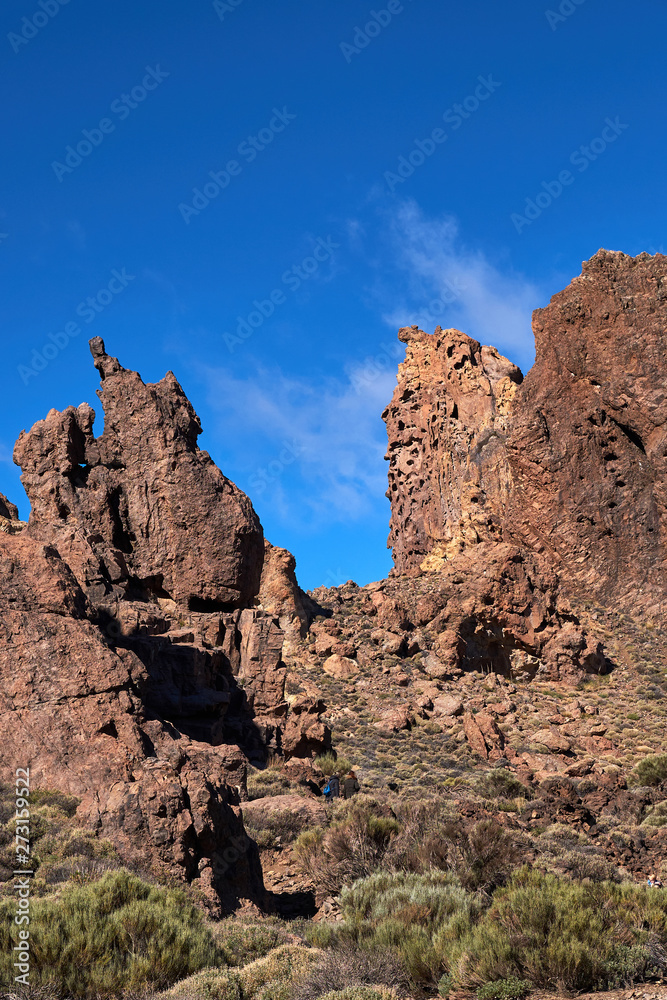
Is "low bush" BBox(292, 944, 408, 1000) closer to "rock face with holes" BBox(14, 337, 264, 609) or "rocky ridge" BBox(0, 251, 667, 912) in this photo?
"rocky ridge" BBox(0, 251, 667, 912)

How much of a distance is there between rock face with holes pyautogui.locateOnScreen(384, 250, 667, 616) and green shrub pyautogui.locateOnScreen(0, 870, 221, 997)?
1330 inches

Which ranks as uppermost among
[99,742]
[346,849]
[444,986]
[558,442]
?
[558,442]

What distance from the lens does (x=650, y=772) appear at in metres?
A: 23.8

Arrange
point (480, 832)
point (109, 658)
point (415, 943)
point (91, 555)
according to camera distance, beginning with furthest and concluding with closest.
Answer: point (91, 555), point (109, 658), point (480, 832), point (415, 943)

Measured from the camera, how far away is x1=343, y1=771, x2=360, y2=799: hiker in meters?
19.7

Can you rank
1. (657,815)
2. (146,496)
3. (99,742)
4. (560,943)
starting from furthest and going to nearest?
(146,496)
(657,815)
(99,742)
(560,943)

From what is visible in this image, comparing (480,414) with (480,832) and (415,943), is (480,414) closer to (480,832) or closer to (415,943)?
(480,832)

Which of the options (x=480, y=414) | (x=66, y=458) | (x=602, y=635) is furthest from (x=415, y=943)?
(x=480, y=414)

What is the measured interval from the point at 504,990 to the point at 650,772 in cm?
1822

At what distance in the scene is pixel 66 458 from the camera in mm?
26156

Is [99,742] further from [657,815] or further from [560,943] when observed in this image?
[657,815]

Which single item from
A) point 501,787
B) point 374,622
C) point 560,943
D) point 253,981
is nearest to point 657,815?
point 501,787

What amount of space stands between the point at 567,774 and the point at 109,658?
16.4m

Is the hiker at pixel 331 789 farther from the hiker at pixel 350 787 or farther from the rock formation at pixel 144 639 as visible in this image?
the rock formation at pixel 144 639
